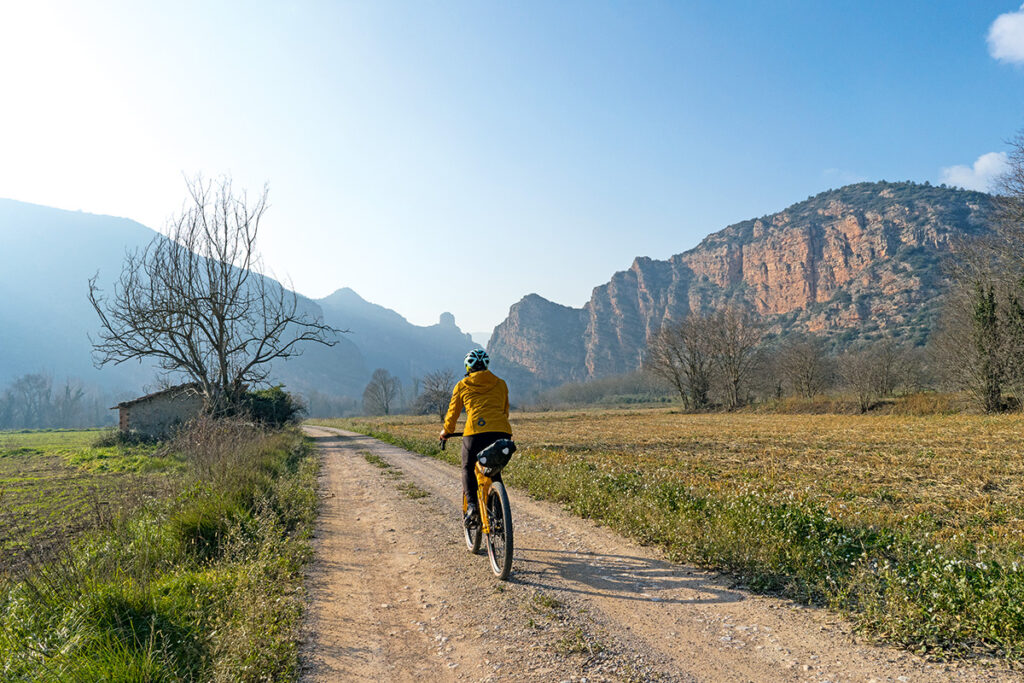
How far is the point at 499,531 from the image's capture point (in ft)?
20.8

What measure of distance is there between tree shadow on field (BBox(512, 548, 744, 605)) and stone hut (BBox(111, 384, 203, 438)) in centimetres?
3537

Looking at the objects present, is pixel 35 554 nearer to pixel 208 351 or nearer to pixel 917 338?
pixel 208 351

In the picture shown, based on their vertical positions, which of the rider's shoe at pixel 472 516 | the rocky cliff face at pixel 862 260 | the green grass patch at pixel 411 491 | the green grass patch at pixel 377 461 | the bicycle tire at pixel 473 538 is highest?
the rocky cliff face at pixel 862 260

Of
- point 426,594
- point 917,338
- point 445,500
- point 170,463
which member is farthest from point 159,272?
point 917,338

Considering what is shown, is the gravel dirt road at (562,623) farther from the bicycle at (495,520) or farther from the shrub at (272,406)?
the shrub at (272,406)

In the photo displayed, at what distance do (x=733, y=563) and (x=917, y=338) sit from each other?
111330 mm

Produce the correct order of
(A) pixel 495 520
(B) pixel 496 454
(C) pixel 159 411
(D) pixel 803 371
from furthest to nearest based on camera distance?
(D) pixel 803 371, (C) pixel 159 411, (A) pixel 495 520, (B) pixel 496 454

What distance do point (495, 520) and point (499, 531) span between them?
0.45 ft

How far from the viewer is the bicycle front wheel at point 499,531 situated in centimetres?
598

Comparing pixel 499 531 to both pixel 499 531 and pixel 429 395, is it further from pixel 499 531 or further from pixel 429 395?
pixel 429 395

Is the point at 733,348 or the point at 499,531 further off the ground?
the point at 733,348

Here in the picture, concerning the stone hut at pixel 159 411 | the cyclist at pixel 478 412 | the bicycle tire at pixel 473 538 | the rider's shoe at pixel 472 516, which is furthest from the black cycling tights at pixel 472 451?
the stone hut at pixel 159 411

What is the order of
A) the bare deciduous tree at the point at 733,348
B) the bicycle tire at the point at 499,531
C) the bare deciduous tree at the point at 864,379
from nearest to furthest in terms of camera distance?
the bicycle tire at the point at 499,531, the bare deciduous tree at the point at 864,379, the bare deciduous tree at the point at 733,348

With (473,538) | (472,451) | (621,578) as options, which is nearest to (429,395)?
(473,538)
